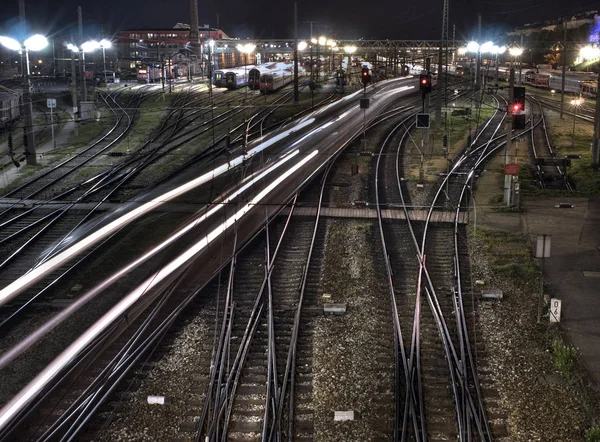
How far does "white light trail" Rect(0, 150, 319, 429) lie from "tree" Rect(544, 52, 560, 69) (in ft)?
225

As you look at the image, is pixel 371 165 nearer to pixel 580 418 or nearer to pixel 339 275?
pixel 339 275

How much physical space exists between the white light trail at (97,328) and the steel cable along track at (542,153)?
1104cm

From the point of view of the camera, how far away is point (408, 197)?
18594mm

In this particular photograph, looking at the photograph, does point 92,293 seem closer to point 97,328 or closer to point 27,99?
point 97,328

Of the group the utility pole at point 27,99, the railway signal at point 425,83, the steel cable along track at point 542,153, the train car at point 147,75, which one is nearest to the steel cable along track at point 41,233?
the utility pole at point 27,99

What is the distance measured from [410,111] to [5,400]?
113 ft

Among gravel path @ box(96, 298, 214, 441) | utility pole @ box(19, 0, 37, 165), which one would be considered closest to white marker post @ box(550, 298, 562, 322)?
gravel path @ box(96, 298, 214, 441)

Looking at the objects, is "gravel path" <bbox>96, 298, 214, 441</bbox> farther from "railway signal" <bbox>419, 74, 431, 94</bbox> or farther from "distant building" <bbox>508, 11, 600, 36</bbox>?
"distant building" <bbox>508, 11, 600, 36</bbox>

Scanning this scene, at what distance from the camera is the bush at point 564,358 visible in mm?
8547

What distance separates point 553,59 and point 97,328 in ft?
257

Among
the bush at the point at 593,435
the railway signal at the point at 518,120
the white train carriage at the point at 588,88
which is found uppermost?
the white train carriage at the point at 588,88

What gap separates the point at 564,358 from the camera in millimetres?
8758

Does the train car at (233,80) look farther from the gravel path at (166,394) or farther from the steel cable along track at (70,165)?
the gravel path at (166,394)

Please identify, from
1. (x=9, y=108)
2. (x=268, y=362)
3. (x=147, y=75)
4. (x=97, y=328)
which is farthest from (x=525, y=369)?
(x=147, y=75)
